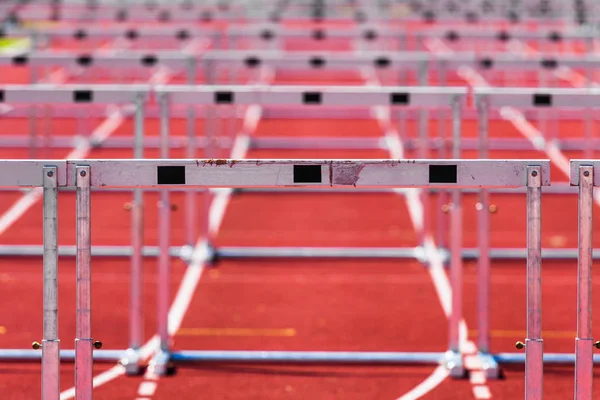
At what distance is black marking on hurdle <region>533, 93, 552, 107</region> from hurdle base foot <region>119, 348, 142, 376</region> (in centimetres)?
318

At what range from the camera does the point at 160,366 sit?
8.25 m

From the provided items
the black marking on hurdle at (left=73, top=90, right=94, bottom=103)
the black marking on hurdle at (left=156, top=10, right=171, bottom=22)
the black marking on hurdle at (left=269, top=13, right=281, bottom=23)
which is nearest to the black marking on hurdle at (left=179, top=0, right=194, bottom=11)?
the black marking on hurdle at (left=156, top=10, right=171, bottom=22)

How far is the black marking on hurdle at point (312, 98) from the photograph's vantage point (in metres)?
8.84

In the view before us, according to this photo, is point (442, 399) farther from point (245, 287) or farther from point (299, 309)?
point (245, 287)

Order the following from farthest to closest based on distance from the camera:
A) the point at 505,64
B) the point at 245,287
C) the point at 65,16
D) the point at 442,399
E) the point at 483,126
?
the point at 65,16
the point at 505,64
the point at 245,287
the point at 483,126
the point at 442,399

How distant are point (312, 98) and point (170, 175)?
3.42 meters

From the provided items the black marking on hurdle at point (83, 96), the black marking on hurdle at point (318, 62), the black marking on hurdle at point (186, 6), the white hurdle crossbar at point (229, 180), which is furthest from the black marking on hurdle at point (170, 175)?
the black marking on hurdle at point (186, 6)

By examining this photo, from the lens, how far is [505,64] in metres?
12.9

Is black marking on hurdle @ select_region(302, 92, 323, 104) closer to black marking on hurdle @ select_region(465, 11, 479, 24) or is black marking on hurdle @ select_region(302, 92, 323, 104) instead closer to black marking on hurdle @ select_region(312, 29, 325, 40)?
black marking on hurdle @ select_region(312, 29, 325, 40)

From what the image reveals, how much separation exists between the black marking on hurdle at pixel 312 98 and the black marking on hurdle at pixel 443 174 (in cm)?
333

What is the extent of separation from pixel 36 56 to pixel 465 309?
209 inches

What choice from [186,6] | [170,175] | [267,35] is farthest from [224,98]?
[186,6]

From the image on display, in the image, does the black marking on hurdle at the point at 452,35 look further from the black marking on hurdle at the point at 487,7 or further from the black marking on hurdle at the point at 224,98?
the black marking on hurdle at the point at 224,98

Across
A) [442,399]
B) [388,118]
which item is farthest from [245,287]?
[388,118]
